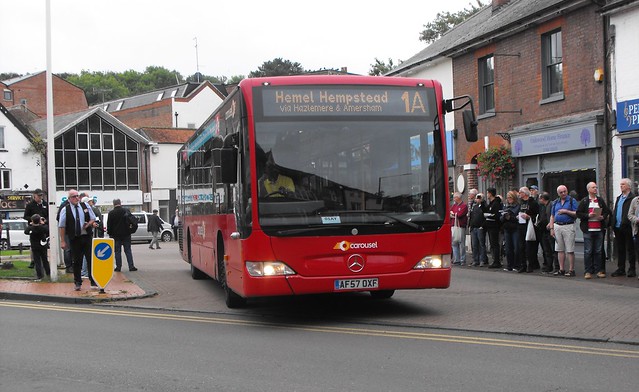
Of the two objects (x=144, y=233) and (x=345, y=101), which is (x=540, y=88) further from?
(x=144, y=233)

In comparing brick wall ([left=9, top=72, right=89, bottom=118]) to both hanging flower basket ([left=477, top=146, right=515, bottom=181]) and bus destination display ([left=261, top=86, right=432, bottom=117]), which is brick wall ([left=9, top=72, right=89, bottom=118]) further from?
bus destination display ([left=261, top=86, right=432, bottom=117])

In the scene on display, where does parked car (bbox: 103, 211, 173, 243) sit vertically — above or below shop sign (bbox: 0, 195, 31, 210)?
below

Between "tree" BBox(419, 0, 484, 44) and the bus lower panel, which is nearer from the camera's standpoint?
the bus lower panel

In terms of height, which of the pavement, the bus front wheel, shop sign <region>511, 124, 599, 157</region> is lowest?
the pavement

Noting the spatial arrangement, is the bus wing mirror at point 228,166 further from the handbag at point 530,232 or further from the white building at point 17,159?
the white building at point 17,159

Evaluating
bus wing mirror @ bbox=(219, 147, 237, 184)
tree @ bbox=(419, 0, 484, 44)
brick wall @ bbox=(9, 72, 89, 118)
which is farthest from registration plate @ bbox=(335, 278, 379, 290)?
brick wall @ bbox=(9, 72, 89, 118)

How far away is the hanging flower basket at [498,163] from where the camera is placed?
21513mm

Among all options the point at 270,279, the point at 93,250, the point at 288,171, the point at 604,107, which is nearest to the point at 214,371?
the point at 270,279

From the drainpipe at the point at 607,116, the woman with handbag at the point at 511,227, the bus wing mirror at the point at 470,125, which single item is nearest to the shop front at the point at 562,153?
the drainpipe at the point at 607,116

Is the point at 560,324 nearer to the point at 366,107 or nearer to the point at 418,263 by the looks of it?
the point at 418,263

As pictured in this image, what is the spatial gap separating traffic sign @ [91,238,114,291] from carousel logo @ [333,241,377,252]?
550 cm

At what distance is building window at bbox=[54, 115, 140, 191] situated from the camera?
55.4m

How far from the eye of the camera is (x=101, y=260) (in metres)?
13.1

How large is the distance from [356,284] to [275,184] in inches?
64.2
